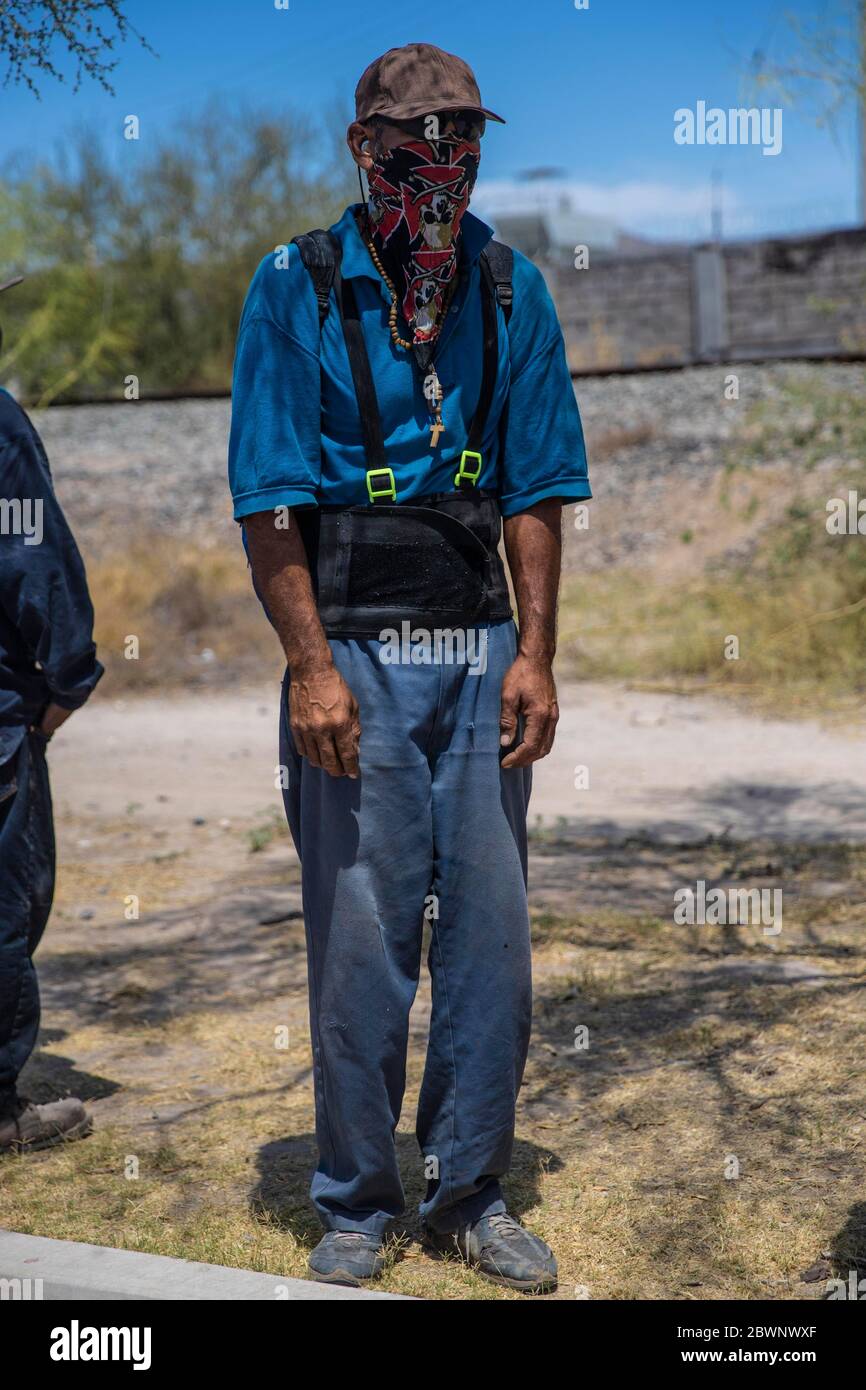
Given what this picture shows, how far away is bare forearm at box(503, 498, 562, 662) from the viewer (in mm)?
2930

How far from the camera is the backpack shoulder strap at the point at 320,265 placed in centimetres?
277

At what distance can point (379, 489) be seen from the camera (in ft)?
9.13

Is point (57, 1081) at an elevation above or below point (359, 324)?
below

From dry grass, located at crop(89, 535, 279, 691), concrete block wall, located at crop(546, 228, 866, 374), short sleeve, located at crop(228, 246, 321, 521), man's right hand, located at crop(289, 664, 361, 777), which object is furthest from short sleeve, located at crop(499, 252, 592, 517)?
concrete block wall, located at crop(546, 228, 866, 374)

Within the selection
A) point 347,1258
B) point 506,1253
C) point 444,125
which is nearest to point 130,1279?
point 347,1258

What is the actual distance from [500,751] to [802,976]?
2.20 metres

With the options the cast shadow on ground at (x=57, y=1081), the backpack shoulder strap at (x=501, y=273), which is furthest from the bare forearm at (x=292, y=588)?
the cast shadow on ground at (x=57, y=1081)

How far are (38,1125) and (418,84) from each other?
2526 mm

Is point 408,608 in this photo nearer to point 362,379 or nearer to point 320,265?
point 362,379

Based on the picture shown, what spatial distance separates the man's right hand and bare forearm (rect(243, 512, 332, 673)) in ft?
0.08

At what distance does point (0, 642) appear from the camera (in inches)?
143

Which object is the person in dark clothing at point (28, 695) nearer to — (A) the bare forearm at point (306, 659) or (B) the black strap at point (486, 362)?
(A) the bare forearm at point (306, 659)

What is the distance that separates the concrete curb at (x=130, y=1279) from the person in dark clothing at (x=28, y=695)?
0.87 meters
